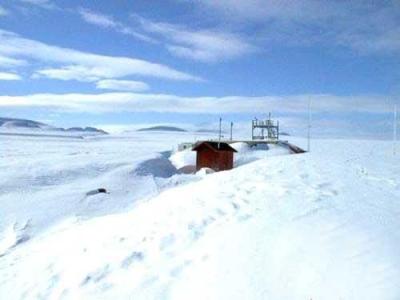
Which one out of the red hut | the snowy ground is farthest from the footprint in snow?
the red hut

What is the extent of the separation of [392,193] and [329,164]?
4.53m

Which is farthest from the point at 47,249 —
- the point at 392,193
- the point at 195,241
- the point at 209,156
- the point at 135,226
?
the point at 209,156

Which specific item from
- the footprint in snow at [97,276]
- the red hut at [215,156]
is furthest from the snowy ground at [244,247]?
the red hut at [215,156]

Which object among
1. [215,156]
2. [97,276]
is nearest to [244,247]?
[97,276]

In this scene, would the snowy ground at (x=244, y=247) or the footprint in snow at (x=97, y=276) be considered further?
the footprint in snow at (x=97, y=276)

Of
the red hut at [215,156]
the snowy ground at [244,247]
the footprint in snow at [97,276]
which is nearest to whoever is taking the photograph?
the snowy ground at [244,247]

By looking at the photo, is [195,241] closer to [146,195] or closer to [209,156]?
[146,195]

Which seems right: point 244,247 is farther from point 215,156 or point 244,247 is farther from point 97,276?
point 215,156

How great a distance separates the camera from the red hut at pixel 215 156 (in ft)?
95.7

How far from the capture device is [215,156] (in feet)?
96.0

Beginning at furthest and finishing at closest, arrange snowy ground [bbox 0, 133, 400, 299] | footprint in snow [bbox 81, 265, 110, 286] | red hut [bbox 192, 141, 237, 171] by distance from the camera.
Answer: red hut [bbox 192, 141, 237, 171]
footprint in snow [bbox 81, 265, 110, 286]
snowy ground [bbox 0, 133, 400, 299]

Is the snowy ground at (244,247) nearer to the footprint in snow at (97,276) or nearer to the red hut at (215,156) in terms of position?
the footprint in snow at (97,276)

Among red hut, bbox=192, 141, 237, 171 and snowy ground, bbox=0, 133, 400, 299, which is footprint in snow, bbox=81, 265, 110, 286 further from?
red hut, bbox=192, 141, 237, 171

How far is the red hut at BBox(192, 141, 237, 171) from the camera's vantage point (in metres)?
29.2
